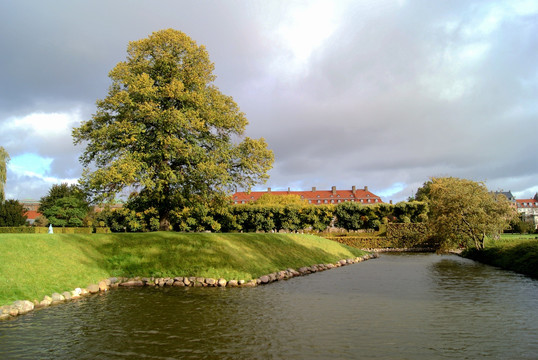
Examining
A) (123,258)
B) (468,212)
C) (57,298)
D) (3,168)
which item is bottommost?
(57,298)

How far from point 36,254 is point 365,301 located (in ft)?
63.7

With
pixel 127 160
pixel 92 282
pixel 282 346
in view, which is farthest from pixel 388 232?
pixel 282 346

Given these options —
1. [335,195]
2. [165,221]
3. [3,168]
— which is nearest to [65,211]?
[3,168]

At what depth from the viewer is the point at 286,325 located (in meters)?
15.2

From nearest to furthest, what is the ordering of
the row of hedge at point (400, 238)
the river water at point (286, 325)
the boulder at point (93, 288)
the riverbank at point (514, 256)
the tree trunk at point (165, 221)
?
1. the river water at point (286, 325)
2. the boulder at point (93, 288)
3. the riverbank at point (514, 256)
4. the tree trunk at point (165, 221)
5. the row of hedge at point (400, 238)

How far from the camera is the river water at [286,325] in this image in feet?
38.9

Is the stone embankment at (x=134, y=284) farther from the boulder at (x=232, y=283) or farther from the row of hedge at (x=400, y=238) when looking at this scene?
the row of hedge at (x=400, y=238)

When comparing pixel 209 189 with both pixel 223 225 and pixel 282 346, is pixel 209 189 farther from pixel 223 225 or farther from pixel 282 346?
pixel 223 225

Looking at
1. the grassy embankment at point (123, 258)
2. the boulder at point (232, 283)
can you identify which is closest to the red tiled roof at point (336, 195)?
the grassy embankment at point (123, 258)

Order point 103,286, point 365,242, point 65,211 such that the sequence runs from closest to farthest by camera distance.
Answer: point 103,286 < point 365,242 < point 65,211

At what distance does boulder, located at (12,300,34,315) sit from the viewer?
675 inches

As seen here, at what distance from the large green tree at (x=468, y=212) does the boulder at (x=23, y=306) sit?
3917 cm

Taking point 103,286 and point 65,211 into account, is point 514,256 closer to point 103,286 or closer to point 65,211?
point 103,286

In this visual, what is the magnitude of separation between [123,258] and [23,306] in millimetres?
10121
